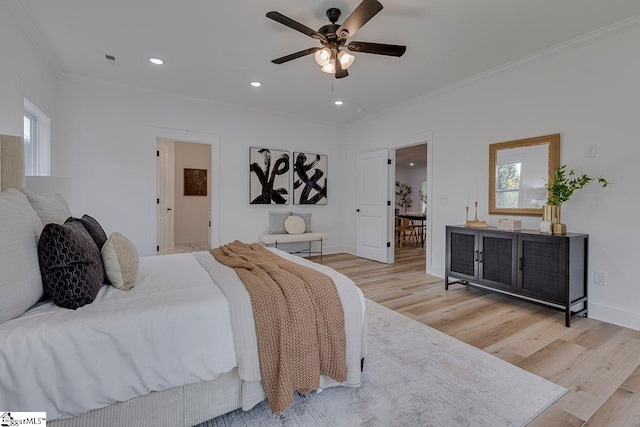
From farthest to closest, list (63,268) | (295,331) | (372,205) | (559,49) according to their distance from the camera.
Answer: (372,205), (559,49), (295,331), (63,268)

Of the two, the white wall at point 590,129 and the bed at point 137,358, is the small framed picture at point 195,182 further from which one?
the bed at point 137,358

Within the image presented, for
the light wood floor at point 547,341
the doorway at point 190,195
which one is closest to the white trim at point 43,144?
the doorway at point 190,195

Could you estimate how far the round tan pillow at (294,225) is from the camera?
523 centimetres

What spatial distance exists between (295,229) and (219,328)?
12.8 ft

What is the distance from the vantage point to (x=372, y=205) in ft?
17.8

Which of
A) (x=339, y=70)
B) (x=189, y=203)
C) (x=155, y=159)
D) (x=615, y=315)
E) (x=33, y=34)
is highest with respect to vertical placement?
(x=33, y=34)

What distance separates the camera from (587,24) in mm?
2600

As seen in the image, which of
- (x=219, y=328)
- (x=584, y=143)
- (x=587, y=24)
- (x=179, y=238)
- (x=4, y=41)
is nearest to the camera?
(x=219, y=328)

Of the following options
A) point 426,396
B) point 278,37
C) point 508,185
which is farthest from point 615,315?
point 278,37

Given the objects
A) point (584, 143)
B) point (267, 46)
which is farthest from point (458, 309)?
point (267, 46)

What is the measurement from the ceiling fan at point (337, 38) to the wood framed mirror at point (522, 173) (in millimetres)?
1878

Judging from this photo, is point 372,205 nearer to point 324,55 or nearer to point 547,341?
point 324,55

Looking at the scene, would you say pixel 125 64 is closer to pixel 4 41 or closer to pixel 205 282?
pixel 4 41

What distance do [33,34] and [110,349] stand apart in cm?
338
